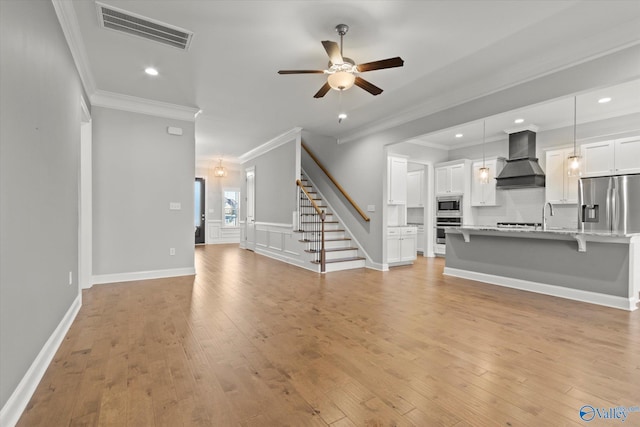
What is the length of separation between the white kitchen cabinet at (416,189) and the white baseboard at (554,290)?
3.18 m

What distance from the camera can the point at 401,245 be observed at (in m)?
6.55

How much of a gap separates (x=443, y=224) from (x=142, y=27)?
24.2ft

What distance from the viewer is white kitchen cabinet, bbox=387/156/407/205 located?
6750mm

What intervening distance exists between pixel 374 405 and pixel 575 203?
641 centimetres

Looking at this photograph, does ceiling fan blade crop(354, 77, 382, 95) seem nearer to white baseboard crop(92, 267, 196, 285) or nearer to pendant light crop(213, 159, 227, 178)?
white baseboard crop(92, 267, 196, 285)

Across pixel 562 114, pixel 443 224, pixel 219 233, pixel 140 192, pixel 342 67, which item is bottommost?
pixel 219 233

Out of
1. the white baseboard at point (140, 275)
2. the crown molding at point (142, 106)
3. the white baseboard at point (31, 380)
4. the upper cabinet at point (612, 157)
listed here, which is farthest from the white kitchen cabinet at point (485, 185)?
the white baseboard at point (31, 380)

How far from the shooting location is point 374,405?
173 cm

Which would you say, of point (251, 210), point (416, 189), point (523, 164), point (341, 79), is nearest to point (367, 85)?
point (341, 79)

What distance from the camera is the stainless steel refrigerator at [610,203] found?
203 inches

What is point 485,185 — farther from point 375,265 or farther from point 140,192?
point 140,192

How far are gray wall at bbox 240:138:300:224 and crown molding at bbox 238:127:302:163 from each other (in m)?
0.08

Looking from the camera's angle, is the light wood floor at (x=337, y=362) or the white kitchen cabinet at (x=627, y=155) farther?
the white kitchen cabinet at (x=627, y=155)

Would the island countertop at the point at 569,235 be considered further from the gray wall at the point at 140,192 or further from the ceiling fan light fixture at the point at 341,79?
the gray wall at the point at 140,192
